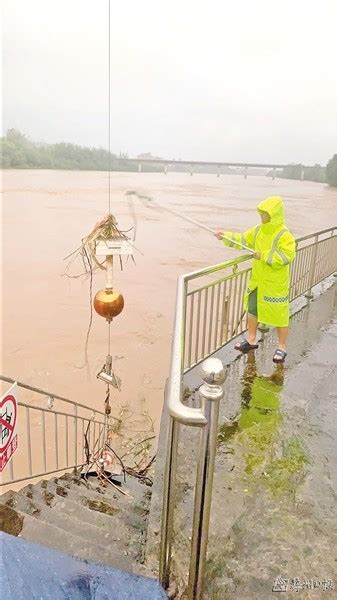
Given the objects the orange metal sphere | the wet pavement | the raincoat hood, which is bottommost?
the wet pavement

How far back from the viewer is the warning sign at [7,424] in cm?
274

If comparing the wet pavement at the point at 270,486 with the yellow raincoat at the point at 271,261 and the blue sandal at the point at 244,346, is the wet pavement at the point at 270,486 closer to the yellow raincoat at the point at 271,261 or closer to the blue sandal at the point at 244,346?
the blue sandal at the point at 244,346

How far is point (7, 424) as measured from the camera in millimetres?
2803

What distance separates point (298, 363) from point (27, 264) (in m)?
15.4

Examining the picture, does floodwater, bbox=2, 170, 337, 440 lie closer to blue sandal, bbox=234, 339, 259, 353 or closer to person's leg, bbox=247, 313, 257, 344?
person's leg, bbox=247, 313, 257, 344

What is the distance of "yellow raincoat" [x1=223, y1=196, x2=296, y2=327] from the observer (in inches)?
156

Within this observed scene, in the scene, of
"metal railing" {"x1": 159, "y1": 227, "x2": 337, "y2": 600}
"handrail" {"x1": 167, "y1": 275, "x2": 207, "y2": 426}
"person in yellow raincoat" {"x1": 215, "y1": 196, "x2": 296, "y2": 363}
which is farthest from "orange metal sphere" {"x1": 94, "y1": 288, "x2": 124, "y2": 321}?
"handrail" {"x1": 167, "y1": 275, "x2": 207, "y2": 426}

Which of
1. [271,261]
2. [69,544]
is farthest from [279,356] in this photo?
[69,544]

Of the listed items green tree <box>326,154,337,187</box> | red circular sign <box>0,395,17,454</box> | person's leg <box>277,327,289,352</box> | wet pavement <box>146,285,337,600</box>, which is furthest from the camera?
green tree <box>326,154,337,187</box>

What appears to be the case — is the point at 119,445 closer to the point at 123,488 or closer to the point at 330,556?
the point at 123,488

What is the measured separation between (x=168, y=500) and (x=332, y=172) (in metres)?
61.0

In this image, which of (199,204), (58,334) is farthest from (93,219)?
(58,334)

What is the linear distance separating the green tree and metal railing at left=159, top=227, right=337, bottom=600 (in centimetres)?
5044

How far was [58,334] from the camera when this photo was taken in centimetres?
1155
